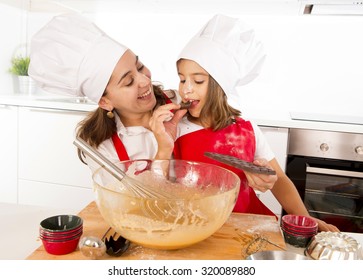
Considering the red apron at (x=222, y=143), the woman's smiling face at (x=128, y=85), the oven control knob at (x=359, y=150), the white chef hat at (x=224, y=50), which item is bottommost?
the oven control knob at (x=359, y=150)

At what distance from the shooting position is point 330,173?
6.18ft

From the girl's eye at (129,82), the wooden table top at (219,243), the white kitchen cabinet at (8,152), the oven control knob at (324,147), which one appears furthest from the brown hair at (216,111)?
the white kitchen cabinet at (8,152)

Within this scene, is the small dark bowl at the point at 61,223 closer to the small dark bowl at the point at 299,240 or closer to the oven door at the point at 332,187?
the small dark bowl at the point at 299,240

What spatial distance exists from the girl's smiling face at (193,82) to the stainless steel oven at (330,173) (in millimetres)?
854

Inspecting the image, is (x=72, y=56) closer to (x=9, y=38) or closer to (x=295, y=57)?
(x=295, y=57)

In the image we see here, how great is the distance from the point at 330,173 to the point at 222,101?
0.94m

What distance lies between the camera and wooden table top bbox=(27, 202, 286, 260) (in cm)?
70

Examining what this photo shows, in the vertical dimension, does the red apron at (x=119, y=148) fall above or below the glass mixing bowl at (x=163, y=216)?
above

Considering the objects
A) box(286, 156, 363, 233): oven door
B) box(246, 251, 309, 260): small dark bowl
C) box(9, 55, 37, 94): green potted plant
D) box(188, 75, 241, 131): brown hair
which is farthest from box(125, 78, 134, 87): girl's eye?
box(9, 55, 37, 94): green potted plant

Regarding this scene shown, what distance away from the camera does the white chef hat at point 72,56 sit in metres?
1.06

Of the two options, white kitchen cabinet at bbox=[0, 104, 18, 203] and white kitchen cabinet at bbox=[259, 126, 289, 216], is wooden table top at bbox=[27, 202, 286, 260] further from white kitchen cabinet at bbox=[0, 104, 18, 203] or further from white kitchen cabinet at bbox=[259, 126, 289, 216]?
white kitchen cabinet at bbox=[0, 104, 18, 203]

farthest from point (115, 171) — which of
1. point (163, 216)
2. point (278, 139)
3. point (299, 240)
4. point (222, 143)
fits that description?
point (278, 139)

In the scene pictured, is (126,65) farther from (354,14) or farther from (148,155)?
(354,14)
